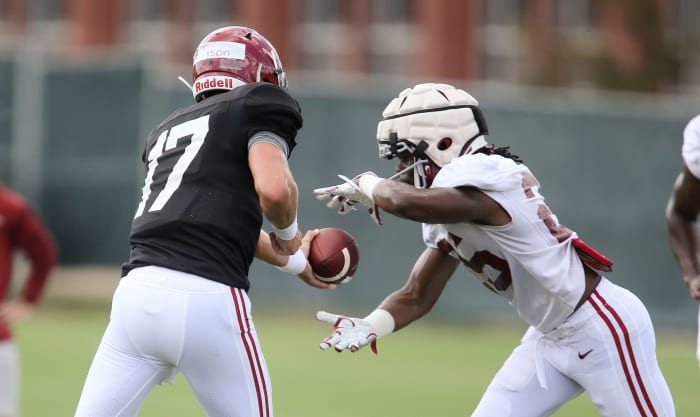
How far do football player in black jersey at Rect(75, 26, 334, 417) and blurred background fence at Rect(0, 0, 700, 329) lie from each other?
918 centimetres

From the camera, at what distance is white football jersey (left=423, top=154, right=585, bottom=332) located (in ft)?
15.9

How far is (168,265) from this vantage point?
15.1ft

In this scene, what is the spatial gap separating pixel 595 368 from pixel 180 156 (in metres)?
1.86

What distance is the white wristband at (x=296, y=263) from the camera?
17.6 ft

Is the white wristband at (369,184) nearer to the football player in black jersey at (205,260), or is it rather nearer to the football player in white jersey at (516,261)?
the football player in white jersey at (516,261)

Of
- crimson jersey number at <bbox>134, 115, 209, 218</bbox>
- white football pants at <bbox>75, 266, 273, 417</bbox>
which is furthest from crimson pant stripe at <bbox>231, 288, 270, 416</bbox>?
crimson jersey number at <bbox>134, 115, 209, 218</bbox>

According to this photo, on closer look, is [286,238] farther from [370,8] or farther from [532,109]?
[370,8]

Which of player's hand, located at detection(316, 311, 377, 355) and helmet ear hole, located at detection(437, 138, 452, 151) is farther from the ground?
helmet ear hole, located at detection(437, 138, 452, 151)

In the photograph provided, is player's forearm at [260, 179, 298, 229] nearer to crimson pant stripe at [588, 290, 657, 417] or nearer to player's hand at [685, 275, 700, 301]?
crimson pant stripe at [588, 290, 657, 417]

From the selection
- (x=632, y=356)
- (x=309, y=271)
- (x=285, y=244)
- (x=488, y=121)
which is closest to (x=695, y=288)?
(x=632, y=356)

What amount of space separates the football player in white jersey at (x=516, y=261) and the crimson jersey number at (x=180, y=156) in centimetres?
66

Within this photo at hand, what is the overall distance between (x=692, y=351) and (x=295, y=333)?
13.6 feet

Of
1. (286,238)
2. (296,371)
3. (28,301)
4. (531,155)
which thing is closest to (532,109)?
(531,155)

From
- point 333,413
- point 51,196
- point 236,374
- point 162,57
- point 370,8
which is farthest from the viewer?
point 162,57
